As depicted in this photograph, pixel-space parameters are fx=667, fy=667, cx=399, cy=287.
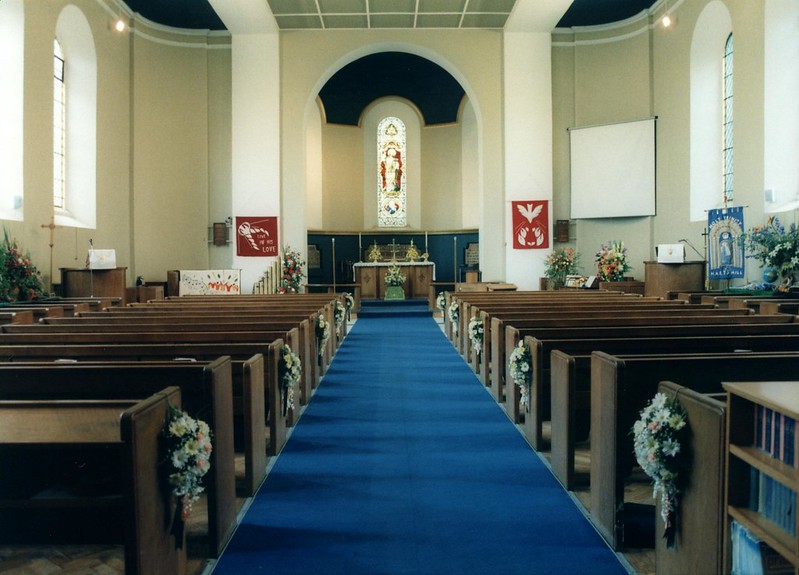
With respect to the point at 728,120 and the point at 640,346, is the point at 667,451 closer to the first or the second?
the point at 640,346

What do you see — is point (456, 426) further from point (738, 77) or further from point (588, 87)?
point (588, 87)

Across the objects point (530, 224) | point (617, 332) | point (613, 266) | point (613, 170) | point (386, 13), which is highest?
point (386, 13)

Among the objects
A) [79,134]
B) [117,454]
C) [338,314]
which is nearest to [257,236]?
[79,134]

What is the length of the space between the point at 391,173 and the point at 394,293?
15.8 feet

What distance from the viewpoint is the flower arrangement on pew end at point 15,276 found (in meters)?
8.00

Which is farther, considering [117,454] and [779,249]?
[779,249]

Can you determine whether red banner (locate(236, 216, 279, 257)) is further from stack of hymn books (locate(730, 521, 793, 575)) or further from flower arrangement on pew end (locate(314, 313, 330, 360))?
stack of hymn books (locate(730, 521, 793, 575))

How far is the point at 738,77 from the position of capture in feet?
32.6

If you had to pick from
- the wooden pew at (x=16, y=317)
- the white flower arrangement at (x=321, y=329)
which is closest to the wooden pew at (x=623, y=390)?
the white flower arrangement at (x=321, y=329)

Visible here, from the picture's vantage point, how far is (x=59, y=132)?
36.6 ft

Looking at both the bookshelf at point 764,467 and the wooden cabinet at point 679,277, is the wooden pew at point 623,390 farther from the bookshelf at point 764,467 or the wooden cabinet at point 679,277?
the wooden cabinet at point 679,277

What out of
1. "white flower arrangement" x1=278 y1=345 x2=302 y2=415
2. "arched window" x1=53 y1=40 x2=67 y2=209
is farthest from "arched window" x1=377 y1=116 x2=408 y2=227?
"white flower arrangement" x1=278 y1=345 x2=302 y2=415

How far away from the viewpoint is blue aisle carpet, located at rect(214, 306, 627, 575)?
104 inches

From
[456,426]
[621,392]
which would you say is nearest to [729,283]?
[456,426]
